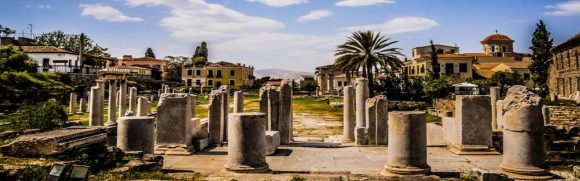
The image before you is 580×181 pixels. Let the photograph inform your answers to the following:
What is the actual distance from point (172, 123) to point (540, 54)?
65248mm

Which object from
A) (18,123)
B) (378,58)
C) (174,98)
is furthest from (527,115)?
(378,58)

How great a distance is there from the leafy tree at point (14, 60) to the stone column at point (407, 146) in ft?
140

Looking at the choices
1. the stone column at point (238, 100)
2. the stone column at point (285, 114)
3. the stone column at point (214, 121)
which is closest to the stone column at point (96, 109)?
the stone column at point (238, 100)

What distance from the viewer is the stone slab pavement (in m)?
10.2

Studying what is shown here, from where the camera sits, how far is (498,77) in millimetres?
62969

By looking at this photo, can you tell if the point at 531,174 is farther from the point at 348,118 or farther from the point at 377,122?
the point at 348,118

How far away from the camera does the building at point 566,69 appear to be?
44031 millimetres

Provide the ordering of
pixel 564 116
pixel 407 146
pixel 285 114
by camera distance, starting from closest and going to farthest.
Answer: pixel 407 146
pixel 285 114
pixel 564 116

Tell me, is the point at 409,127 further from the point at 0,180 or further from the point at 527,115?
the point at 0,180

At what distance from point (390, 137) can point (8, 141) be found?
26.5 feet

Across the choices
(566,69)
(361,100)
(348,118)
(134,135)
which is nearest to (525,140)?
(361,100)

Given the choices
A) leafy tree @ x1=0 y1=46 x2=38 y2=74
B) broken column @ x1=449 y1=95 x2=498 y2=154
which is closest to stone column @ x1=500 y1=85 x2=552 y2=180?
broken column @ x1=449 y1=95 x2=498 y2=154

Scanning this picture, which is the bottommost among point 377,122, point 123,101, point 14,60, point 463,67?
point 377,122

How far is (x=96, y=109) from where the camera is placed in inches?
896
